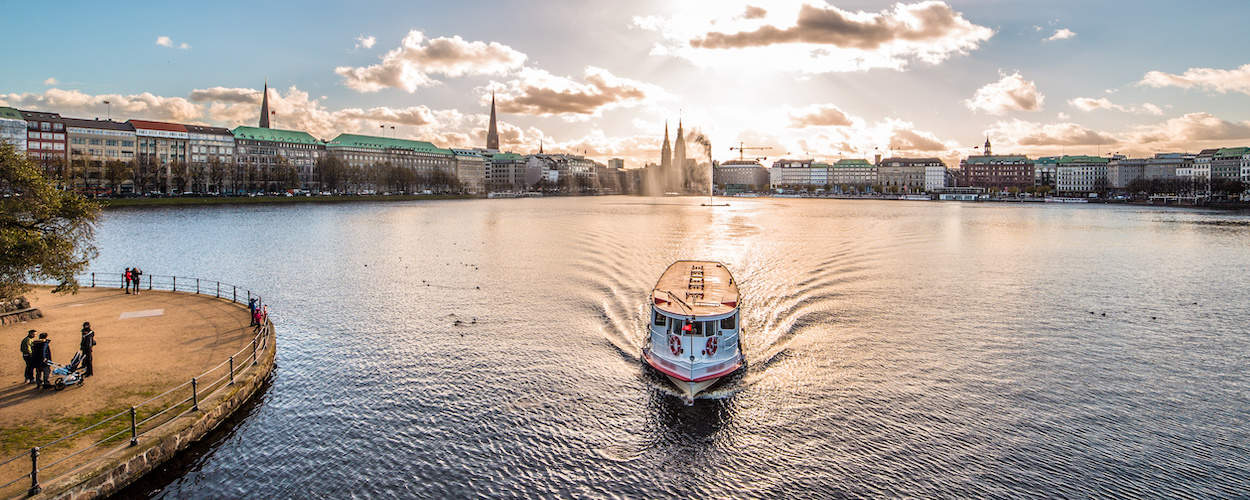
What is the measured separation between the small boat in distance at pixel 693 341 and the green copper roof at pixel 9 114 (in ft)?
556

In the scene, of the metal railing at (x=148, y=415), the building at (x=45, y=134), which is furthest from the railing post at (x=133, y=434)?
the building at (x=45, y=134)

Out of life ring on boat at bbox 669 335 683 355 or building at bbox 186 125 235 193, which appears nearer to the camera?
life ring on boat at bbox 669 335 683 355

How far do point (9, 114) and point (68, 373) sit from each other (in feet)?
540

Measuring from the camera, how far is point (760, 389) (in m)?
22.8

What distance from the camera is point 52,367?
700 inches

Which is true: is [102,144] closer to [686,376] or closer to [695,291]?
[695,291]

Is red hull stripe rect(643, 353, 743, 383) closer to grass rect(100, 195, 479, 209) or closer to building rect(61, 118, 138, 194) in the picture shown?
grass rect(100, 195, 479, 209)

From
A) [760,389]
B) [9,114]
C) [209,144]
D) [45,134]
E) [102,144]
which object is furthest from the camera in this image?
[209,144]

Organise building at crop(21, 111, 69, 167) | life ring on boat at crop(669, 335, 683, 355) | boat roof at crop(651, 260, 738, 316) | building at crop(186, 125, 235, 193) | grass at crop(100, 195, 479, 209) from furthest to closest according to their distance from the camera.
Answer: building at crop(186, 125, 235, 193) < building at crop(21, 111, 69, 167) < grass at crop(100, 195, 479, 209) < boat roof at crop(651, 260, 738, 316) < life ring on boat at crop(669, 335, 683, 355)

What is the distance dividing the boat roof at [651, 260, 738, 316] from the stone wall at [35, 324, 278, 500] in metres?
14.2

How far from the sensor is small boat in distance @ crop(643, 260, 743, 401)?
22359mm

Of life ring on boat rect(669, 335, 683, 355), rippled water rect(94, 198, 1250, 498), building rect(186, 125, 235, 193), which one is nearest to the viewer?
rippled water rect(94, 198, 1250, 498)

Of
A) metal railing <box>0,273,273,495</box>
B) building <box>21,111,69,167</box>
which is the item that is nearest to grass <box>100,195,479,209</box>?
building <box>21,111,69,167</box>

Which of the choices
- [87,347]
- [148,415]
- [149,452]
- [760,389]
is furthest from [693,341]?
[87,347]
